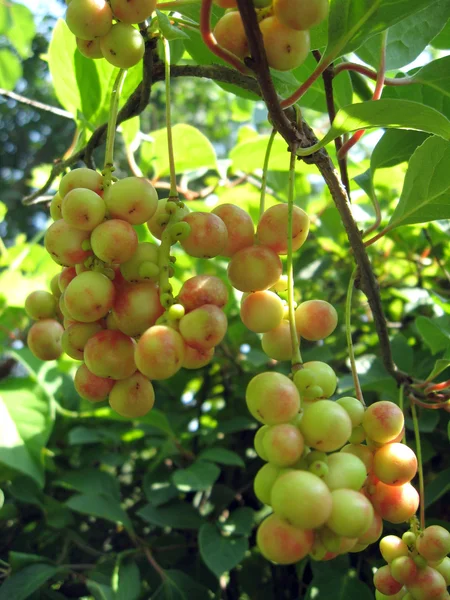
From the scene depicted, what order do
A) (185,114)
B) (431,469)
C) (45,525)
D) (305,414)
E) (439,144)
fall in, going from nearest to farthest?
(305,414) → (439,144) → (431,469) → (45,525) → (185,114)

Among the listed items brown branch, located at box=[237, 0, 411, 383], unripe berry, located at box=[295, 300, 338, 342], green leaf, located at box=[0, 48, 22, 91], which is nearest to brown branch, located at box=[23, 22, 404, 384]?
brown branch, located at box=[237, 0, 411, 383]

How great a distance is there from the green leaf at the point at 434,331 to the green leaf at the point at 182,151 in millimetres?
437

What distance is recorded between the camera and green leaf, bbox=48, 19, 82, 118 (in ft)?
2.48

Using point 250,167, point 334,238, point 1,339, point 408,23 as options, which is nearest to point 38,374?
point 1,339

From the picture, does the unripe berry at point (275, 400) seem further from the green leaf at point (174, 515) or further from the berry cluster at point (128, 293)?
the green leaf at point (174, 515)

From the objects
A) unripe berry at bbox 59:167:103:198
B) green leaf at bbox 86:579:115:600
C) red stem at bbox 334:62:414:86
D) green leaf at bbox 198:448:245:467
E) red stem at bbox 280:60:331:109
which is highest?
red stem at bbox 334:62:414:86

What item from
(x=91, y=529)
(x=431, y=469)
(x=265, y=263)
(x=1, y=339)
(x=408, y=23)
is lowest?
(x=91, y=529)

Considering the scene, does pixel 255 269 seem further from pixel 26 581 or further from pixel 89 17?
pixel 26 581

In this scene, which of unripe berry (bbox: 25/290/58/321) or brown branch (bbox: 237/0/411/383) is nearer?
brown branch (bbox: 237/0/411/383)

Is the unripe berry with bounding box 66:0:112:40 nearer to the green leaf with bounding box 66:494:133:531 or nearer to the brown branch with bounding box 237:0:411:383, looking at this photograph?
the brown branch with bounding box 237:0:411:383

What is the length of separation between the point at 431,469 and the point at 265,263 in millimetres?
594

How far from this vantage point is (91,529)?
104 cm

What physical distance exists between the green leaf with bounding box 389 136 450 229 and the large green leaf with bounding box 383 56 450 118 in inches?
4.6

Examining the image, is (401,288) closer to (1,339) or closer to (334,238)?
(334,238)
